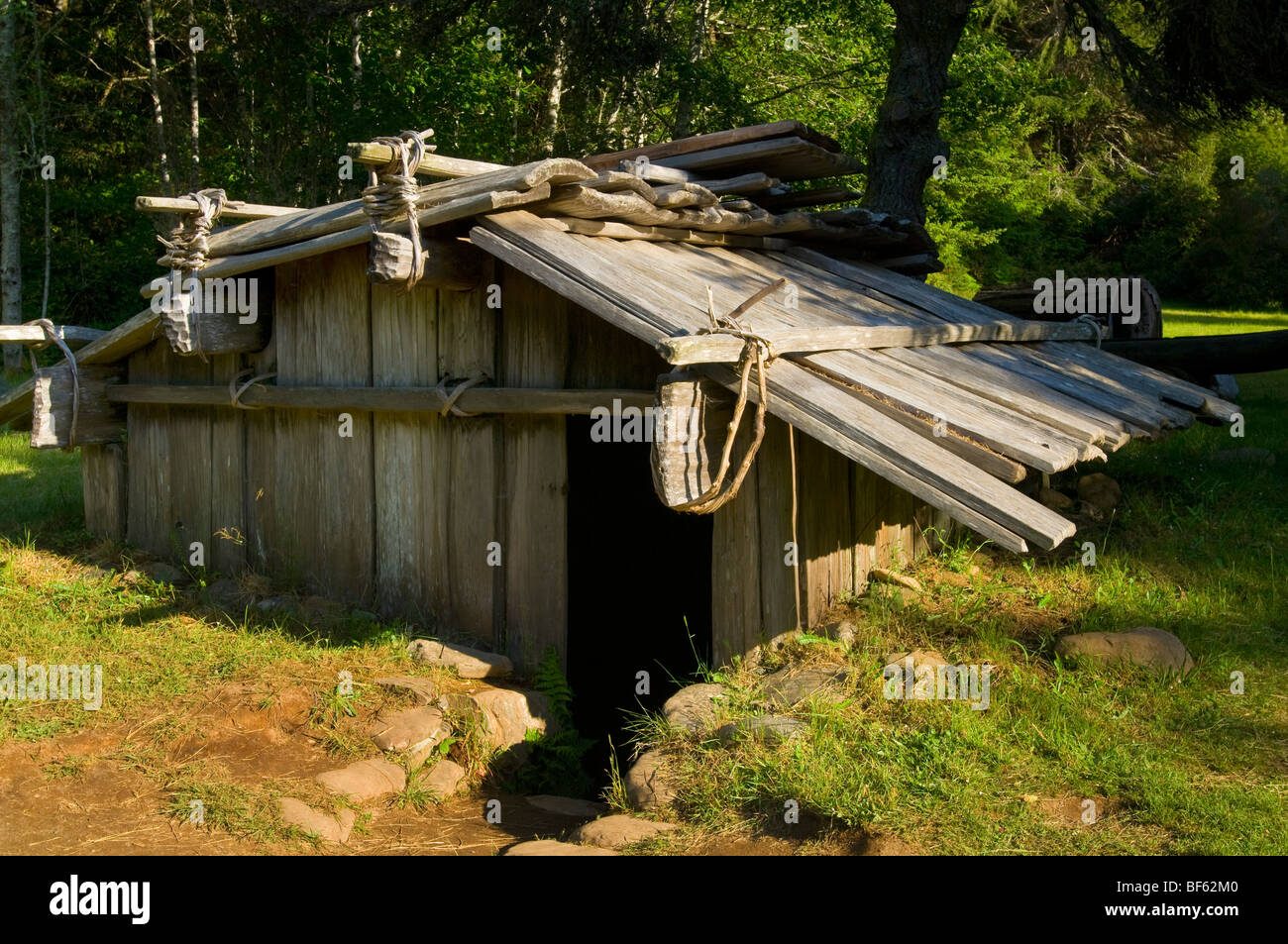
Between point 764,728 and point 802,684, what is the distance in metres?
0.46

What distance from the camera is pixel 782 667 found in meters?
5.47

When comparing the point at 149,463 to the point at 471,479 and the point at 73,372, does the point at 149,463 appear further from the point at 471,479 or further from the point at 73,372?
the point at 471,479

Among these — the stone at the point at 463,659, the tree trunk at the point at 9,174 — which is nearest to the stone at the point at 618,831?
the stone at the point at 463,659

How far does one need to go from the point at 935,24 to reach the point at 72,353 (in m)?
8.16

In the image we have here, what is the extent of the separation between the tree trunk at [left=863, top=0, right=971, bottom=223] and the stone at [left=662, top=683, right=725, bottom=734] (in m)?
7.00

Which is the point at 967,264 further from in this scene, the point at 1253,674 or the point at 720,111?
the point at 1253,674

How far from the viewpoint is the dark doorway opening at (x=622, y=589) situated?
7023mm

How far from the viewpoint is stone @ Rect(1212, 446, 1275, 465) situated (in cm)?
846

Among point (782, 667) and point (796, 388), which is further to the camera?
point (782, 667)

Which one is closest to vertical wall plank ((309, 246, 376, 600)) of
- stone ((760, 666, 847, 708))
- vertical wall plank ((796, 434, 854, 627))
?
vertical wall plank ((796, 434, 854, 627))

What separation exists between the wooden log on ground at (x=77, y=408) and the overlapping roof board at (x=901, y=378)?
4.28 metres

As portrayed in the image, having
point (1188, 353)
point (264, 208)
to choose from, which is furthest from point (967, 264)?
point (264, 208)

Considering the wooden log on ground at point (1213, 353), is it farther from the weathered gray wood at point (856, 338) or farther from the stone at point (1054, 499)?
the stone at point (1054, 499)

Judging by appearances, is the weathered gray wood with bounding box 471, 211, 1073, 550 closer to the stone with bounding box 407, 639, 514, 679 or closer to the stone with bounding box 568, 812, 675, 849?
the stone with bounding box 568, 812, 675, 849
